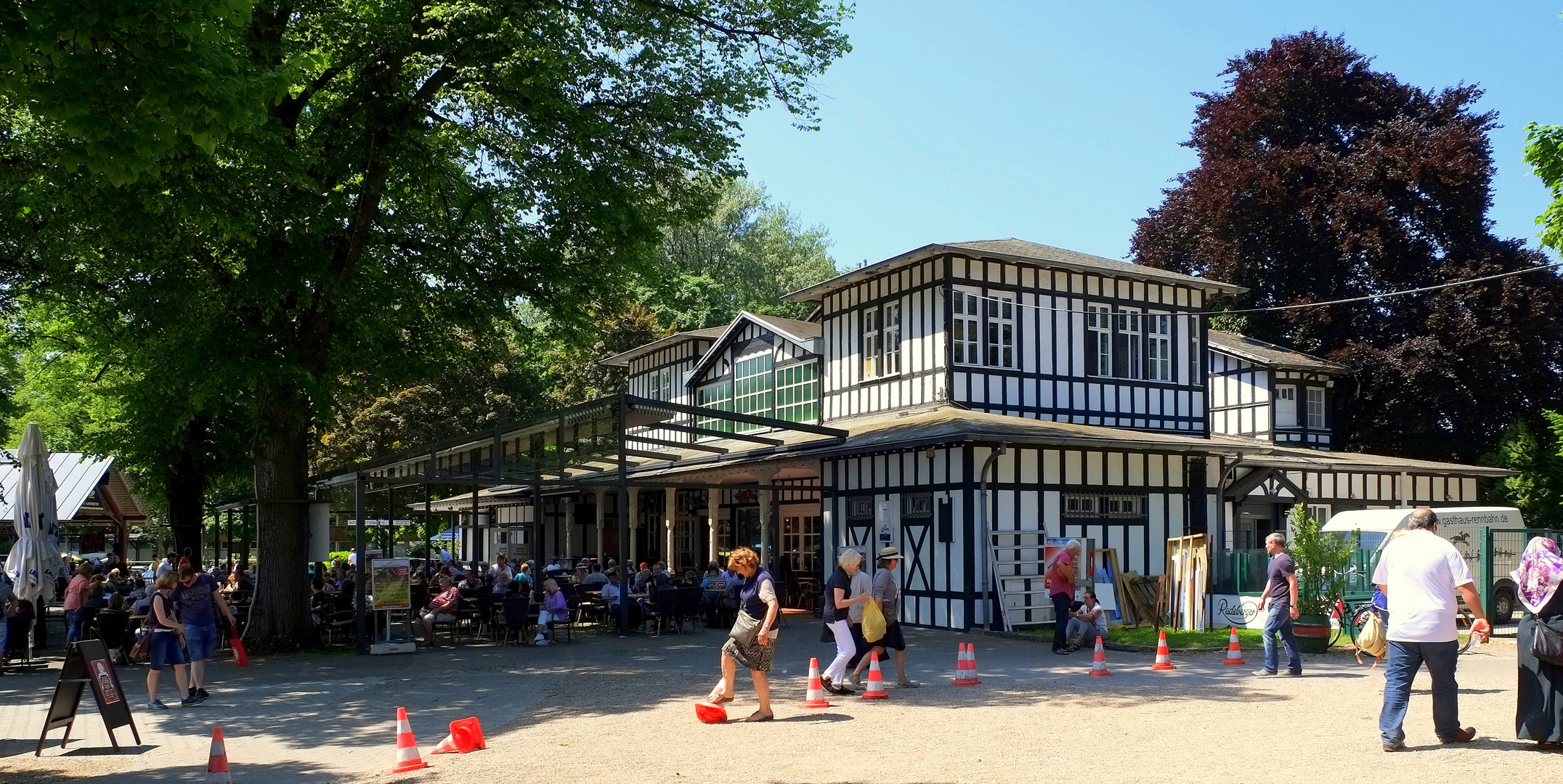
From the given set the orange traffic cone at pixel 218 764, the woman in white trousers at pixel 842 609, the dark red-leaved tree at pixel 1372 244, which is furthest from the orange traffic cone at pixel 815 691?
the dark red-leaved tree at pixel 1372 244

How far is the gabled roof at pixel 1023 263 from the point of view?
23297mm

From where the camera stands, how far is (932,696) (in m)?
12.0

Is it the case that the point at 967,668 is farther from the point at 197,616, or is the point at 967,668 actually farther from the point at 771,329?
Result: the point at 771,329

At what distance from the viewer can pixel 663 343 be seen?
119 feet

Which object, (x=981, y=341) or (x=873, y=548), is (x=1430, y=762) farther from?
(x=981, y=341)

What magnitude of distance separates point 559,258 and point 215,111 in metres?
9.88

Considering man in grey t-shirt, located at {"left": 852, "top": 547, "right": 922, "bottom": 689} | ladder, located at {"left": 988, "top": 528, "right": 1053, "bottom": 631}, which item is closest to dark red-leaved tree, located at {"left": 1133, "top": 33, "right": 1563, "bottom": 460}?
ladder, located at {"left": 988, "top": 528, "right": 1053, "bottom": 631}

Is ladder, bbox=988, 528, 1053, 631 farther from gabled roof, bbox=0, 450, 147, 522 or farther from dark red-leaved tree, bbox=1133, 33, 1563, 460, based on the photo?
dark red-leaved tree, bbox=1133, 33, 1563, 460

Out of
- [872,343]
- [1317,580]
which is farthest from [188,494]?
[1317,580]

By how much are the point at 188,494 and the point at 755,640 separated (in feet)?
74.1

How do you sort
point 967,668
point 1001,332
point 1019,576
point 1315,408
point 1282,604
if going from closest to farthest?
point 967,668, point 1282,604, point 1019,576, point 1001,332, point 1315,408

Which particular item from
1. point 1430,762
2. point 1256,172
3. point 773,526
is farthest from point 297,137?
point 1256,172

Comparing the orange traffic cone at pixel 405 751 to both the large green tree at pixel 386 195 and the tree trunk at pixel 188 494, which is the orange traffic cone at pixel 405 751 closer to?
the large green tree at pixel 386 195

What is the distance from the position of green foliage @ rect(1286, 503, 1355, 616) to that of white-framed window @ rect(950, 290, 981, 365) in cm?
793
